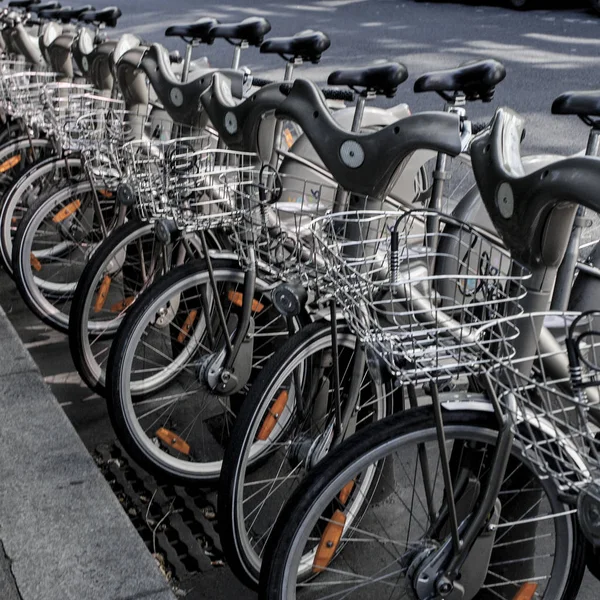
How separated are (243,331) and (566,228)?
1.40 metres

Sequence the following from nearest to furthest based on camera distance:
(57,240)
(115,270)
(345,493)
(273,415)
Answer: (345,493) → (273,415) → (115,270) → (57,240)

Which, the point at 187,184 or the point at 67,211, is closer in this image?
the point at 187,184

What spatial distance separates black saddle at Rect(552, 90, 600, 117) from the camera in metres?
2.58

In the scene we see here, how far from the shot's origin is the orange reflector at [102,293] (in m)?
4.30

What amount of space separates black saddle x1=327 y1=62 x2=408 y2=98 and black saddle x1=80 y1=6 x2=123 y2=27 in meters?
2.88

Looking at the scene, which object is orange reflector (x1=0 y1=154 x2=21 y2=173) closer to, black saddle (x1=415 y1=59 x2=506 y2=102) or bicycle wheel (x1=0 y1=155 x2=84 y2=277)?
bicycle wheel (x1=0 y1=155 x2=84 y2=277)

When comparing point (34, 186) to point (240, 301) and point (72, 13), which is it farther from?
point (240, 301)

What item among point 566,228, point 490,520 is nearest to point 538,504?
point 490,520

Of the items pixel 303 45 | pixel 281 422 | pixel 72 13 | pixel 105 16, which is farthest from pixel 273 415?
pixel 72 13

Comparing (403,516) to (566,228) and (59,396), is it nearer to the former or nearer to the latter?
(566,228)

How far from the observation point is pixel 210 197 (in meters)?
3.41

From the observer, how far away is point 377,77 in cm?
318

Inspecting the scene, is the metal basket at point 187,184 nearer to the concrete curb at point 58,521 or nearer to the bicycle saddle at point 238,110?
the bicycle saddle at point 238,110

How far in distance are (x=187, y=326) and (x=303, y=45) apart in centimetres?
115
